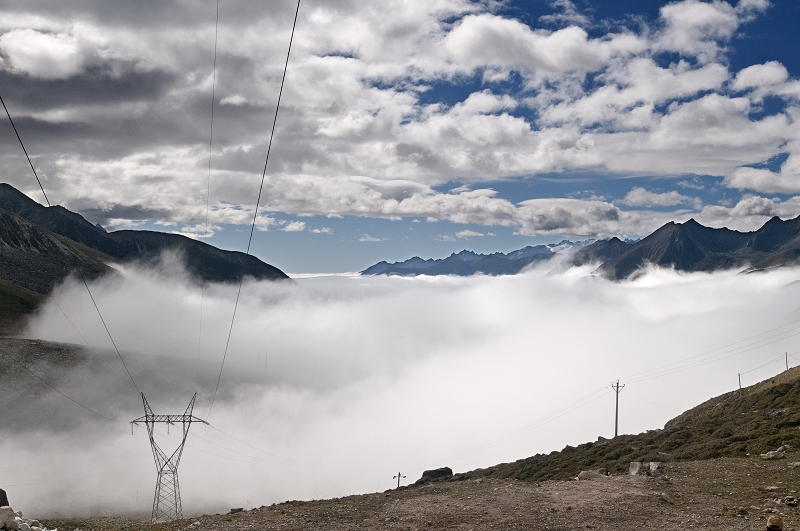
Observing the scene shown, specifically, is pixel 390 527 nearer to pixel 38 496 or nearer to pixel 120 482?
pixel 38 496

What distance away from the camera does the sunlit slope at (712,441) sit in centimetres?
4331

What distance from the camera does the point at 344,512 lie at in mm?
30281

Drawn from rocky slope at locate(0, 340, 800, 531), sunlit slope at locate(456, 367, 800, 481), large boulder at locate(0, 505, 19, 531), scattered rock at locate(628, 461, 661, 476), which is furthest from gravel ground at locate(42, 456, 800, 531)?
sunlit slope at locate(456, 367, 800, 481)

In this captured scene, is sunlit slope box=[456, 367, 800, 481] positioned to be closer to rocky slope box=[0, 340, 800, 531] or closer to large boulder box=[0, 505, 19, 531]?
rocky slope box=[0, 340, 800, 531]

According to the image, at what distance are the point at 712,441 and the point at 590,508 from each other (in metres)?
28.0

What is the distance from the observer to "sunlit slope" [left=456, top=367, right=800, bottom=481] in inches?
1705

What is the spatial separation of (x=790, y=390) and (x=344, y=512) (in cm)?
5902

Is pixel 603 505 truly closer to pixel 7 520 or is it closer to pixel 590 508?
pixel 590 508

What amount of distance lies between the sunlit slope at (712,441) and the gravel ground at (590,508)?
9600 millimetres

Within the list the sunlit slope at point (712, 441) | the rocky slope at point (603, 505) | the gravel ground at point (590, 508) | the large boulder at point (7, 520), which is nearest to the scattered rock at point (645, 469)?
the rocky slope at point (603, 505)

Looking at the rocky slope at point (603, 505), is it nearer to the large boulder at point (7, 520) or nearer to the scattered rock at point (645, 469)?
the scattered rock at point (645, 469)

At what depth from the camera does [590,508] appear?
90.0 feet

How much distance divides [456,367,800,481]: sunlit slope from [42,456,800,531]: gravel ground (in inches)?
378

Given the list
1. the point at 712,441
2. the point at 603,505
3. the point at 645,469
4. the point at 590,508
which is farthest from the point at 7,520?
the point at 712,441
